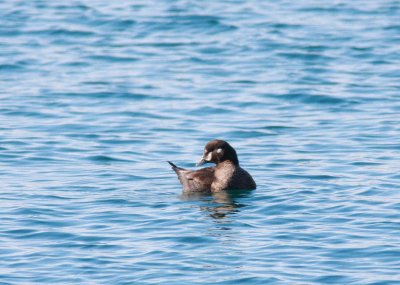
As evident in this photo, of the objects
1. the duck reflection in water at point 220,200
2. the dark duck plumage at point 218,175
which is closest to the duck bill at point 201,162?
the dark duck plumage at point 218,175

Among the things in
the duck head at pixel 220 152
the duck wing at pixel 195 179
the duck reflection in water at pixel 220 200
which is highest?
the duck head at pixel 220 152

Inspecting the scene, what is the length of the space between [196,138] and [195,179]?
3895mm

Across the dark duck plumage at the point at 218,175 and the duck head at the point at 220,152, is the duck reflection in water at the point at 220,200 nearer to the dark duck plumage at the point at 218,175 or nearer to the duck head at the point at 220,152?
the dark duck plumage at the point at 218,175

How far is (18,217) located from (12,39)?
17517 millimetres

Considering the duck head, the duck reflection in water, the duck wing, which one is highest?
the duck head

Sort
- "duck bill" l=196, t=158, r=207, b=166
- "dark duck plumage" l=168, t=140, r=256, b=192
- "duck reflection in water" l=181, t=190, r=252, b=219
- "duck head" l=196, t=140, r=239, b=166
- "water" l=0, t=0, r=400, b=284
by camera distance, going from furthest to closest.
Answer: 1. "duck bill" l=196, t=158, r=207, b=166
2. "duck head" l=196, t=140, r=239, b=166
3. "dark duck plumage" l=168, t=140, r=256, b=192
4. "duck reflection in water" l=181, t=190, r=252, b=219
5. "water" l=0, t=0, r=400, b=284

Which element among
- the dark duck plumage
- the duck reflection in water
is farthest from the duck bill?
the duck reflection in water

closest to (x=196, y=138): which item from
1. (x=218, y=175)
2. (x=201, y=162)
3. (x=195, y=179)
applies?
(x=201, y=162)

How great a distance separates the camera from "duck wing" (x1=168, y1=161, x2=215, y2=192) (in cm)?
A: 1619

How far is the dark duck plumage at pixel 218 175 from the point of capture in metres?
16.1

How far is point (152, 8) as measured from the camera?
35.3m

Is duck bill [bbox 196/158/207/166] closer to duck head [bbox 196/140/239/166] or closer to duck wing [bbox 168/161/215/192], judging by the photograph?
duck head [bbox 196/140/239/166]

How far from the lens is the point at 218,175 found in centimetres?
1638

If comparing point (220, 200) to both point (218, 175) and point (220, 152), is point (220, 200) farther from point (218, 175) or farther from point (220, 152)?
point (220, 152)
